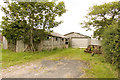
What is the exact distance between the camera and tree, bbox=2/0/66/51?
8.59 meters

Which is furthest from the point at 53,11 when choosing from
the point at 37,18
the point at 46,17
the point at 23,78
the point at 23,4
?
the point at 23,78

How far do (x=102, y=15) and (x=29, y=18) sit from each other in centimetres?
1019

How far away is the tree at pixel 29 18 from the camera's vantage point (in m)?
8.59

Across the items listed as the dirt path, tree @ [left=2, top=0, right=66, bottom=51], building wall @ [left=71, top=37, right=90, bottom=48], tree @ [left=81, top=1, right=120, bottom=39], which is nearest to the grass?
the dirt path

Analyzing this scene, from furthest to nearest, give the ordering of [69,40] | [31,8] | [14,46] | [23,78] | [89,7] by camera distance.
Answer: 1. [69,40]
2. [89,7]
3. [14,46]
4. [31,8]
5. [23,78]

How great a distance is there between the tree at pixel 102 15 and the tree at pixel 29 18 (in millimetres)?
5234

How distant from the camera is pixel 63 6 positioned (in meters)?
9.76

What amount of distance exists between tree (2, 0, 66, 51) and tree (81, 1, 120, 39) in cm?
523

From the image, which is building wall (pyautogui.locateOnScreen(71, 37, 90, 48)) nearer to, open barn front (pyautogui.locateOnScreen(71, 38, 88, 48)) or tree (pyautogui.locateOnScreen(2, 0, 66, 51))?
open barn front (pyautogui.locateOnScreen(71, 38, 88, 48))

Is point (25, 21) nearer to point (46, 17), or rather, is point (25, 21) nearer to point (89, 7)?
point (46, 17)

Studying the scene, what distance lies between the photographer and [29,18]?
9047 mm

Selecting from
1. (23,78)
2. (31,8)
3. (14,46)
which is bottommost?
(23,78)

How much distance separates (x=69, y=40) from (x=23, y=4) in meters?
11.8

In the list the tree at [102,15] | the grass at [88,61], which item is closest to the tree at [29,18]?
the grass at [88,61]
